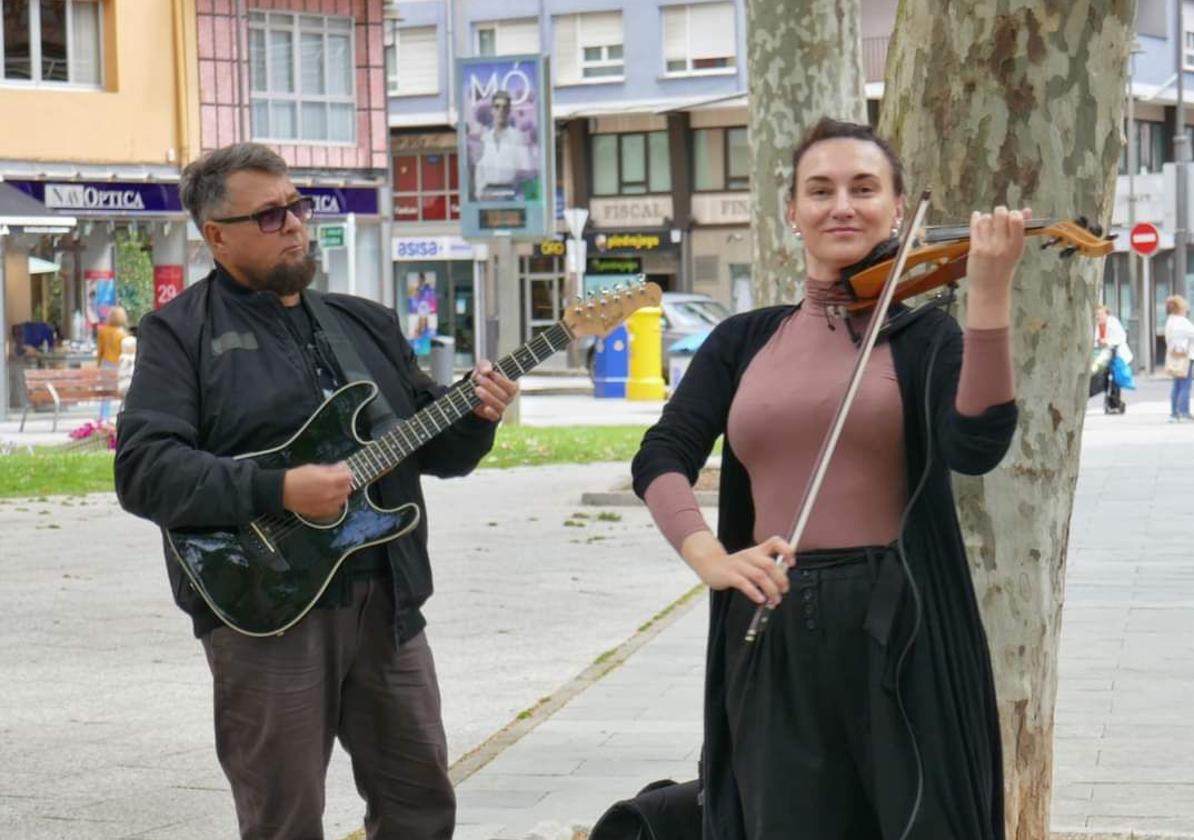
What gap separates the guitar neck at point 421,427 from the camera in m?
4.71

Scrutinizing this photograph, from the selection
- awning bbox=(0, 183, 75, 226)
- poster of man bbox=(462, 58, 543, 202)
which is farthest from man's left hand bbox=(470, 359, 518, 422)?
awning bbox=(0, 183, 75, 226)

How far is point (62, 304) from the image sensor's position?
34.7m

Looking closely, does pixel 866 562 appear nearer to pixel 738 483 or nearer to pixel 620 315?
pixel 738 483

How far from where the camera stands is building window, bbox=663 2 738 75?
52375mm

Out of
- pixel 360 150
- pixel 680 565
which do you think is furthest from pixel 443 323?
pixel 680 565

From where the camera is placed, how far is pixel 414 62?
55.9 m

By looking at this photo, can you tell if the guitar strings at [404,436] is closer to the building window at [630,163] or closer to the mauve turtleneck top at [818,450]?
the mauve turtleneck top at [818,450]

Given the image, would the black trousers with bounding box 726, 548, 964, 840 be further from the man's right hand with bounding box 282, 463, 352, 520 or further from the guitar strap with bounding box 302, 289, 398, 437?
the guitar strap with bounding box 302, 289, 398, 437

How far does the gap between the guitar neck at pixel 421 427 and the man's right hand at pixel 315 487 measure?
0.40 ft

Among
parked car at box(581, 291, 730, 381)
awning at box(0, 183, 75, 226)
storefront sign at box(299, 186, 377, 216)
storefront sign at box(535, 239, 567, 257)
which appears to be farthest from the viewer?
storefront sign at box(535, 239, 567, 257)

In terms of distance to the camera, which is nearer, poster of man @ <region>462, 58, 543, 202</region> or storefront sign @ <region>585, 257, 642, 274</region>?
Result: poster of man @ <region>462, 58, 543, 202</region>

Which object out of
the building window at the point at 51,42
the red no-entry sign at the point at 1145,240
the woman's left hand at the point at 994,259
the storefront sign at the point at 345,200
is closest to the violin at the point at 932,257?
the woman's left hand at the point at 994,259

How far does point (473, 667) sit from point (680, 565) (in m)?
3.74

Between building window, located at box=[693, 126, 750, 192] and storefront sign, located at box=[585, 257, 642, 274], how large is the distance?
2381 millimetres
